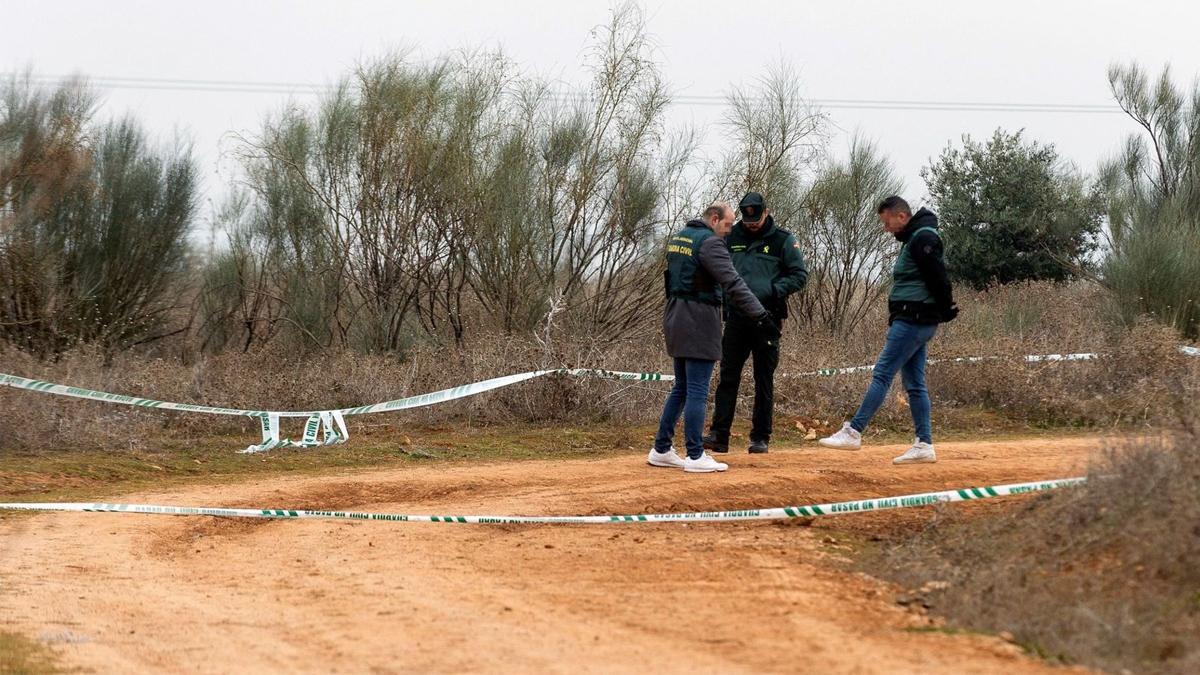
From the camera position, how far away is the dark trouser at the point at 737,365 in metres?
10.3

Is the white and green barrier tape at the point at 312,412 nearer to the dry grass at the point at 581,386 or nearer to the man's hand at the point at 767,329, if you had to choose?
the dry grass at the point at 581,386

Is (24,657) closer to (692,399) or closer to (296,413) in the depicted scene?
(692,399)

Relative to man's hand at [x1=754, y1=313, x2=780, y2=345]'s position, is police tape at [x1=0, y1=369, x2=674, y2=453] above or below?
below

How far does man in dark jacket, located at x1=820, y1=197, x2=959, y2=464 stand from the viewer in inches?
371

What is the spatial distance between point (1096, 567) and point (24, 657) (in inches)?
176

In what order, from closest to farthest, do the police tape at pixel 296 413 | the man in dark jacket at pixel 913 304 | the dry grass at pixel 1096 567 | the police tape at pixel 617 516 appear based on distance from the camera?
the dry grass at pixel 1096 567 < the police tape at pixel 617 516 < the man in dark jacket at pixel 913 304 < the police tape at pixel 296 413

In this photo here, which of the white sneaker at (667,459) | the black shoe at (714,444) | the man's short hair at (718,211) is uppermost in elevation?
the man's short hair at (718,211)

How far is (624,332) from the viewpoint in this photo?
2052cm

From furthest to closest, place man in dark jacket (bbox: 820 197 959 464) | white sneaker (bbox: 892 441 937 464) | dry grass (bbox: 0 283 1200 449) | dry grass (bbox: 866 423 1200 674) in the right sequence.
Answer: dry grass (bbox: 0 283 1200 449), white sneaker (bbox: 892 441 937 464), man in dark jacket (bbox: 820 197 959 464), dry grass (bbox: 866 423 1200 674)

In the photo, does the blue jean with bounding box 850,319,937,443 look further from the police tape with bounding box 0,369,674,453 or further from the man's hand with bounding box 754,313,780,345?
the police tape with bounding box 0,369,674,453

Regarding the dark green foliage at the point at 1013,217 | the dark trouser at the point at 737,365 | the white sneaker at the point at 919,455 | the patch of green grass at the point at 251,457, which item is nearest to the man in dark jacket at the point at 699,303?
the dark trouser at the point at 737,365

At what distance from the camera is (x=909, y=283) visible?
377 inches

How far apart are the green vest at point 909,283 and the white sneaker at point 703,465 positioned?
1792mm

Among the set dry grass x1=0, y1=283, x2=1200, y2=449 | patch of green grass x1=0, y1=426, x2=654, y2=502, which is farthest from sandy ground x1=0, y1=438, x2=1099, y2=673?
dry grass x1=0, y1=283, x2=1200, y2=449
